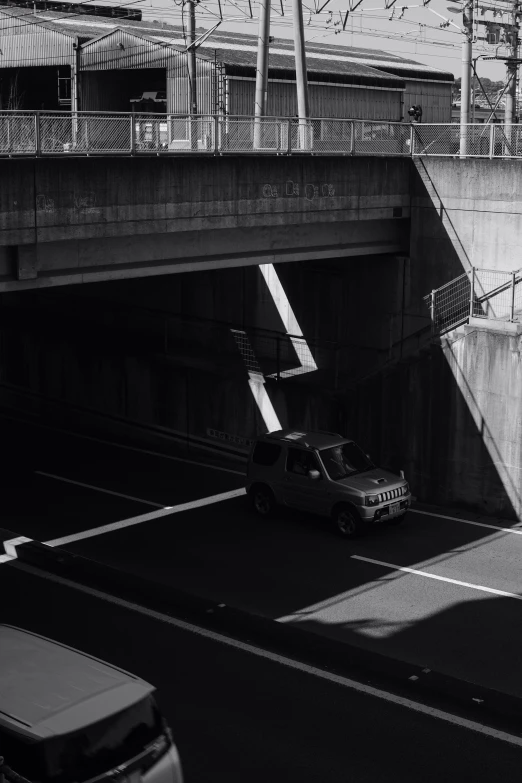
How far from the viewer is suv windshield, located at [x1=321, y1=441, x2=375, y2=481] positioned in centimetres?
1848

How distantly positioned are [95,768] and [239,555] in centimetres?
969

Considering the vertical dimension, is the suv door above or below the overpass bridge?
below

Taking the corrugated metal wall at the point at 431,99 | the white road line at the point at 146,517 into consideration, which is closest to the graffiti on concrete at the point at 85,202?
the white road line at the point at 146,517

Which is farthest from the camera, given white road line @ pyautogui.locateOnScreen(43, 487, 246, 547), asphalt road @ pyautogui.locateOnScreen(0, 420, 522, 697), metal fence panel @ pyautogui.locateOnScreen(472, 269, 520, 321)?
metal fence panel @ pyautogui.locateOnScreen(472, 269, 520, 321)

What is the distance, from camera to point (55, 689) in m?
8.21

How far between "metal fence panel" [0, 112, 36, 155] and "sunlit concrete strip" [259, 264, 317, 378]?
9.24 meters

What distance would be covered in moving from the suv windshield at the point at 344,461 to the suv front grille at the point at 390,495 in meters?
0.86

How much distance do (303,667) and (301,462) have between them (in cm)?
661

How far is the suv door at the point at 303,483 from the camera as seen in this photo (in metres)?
18.4

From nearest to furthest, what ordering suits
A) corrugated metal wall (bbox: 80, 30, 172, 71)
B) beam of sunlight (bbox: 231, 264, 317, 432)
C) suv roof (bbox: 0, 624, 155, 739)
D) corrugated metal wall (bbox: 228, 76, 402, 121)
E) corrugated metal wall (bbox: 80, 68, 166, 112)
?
1. suv roof (bbox: 0, 624, 155, 739)
2. beam of sunlight (bbox: 231, 264, 317, 432)
3. corrugated metal wall (bbox: 228, 76, 402, 121)
4. corrugated metal wall (bbox: 80, 30, 172, 71)
5. corrugated metal wall (bbox: 80, 68, 166, 112)

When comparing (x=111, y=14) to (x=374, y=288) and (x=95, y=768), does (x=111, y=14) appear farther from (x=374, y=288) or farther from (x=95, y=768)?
(x=95, y=768)

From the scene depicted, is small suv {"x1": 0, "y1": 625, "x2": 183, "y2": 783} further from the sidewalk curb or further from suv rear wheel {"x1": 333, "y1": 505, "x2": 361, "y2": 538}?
suv rear wheel {"x1": 333, "y1": 505, "x2": 361, "y2": 538}

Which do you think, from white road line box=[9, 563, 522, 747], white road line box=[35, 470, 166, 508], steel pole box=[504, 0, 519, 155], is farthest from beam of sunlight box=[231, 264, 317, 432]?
steel pole box=[504, 0, 519, 155]

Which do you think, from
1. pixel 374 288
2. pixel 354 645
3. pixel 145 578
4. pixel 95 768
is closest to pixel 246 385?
pixel 374 288
